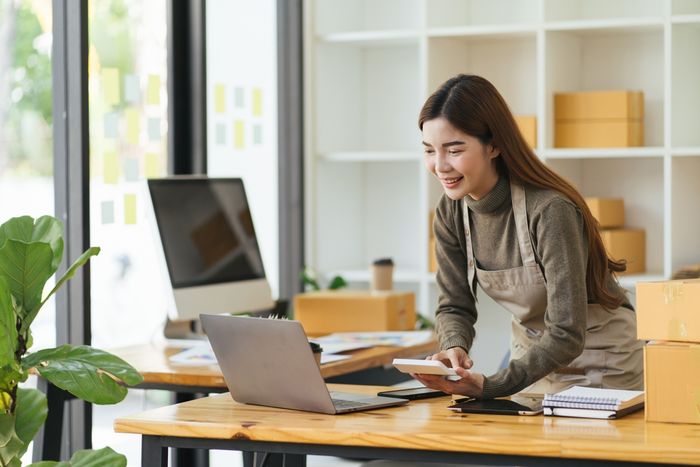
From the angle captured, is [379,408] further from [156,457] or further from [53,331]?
[53,331]

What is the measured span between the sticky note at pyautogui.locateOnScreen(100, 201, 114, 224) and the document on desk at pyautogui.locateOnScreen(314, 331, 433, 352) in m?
0.75

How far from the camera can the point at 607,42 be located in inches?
194

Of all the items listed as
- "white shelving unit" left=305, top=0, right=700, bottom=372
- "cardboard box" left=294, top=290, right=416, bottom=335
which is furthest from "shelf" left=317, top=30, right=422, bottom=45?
"cardboard box" left=294, top=290, right=416, bottom=335

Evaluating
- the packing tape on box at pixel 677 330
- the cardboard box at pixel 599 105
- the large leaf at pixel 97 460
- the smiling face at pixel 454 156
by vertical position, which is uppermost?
the cardboard box at pixel 599 105

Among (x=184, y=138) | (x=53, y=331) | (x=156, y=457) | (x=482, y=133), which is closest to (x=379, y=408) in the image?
(x=156, y=457)

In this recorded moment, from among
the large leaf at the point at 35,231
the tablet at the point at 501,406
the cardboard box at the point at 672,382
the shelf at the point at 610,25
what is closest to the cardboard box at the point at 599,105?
the shelf at the point at 610,25

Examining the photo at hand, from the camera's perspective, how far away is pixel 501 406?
2.28 metres

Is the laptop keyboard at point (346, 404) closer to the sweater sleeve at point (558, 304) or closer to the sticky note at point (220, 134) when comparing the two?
the sweater sleeve at point (558, 304)

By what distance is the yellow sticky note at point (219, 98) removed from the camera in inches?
176

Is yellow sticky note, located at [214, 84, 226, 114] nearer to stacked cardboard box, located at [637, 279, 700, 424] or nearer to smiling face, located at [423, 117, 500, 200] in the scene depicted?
smiling face, located at [423, 117, 500, 200]

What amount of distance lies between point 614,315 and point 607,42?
2.42 m

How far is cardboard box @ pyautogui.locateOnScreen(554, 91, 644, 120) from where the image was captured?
4602mm

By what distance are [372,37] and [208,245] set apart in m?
1.68

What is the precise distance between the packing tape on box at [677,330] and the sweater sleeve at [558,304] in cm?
28
